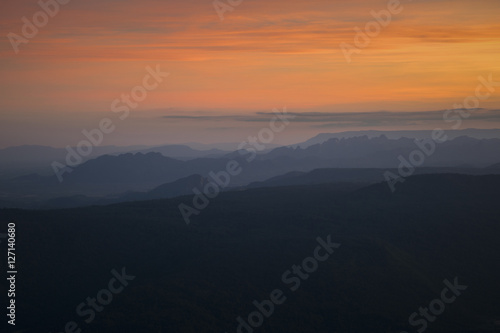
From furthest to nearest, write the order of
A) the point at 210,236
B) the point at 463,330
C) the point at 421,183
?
the point at 421,183 < the point at 210,236 < the point at 463,330

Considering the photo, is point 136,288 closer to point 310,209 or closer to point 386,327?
point 386,327

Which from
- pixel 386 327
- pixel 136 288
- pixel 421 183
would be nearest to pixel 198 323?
pixel 136 288

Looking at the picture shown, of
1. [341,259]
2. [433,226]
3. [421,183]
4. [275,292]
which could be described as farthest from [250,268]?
[421,183]

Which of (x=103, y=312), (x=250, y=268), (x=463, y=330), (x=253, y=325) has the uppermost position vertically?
(x=250, y=268)

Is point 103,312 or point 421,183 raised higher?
point 421,183

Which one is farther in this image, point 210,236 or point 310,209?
point 310,209

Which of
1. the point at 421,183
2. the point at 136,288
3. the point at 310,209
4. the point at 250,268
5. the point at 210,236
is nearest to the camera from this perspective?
the point at 136,288

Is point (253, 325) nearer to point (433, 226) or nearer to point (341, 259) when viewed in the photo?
point (341, 259)
